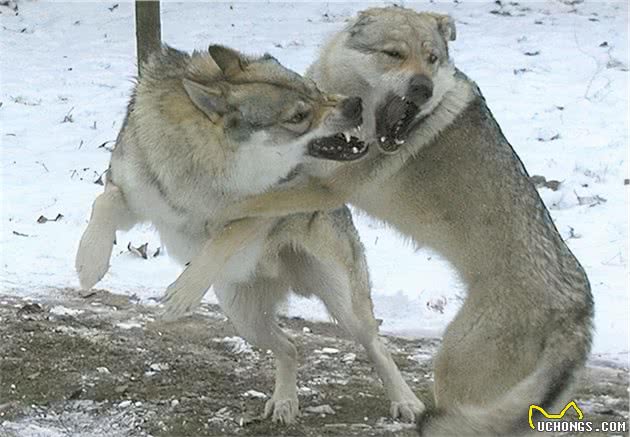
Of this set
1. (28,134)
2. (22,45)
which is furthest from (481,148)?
(22,45)

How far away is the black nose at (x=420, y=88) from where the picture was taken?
4.52 meters

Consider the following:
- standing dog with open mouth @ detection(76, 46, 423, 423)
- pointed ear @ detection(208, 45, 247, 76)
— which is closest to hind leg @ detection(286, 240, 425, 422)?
standing dog with open mouth @ detection(76, 46, 423, 423)

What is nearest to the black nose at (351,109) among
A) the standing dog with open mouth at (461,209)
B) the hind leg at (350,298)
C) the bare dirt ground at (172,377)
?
the standing dog with open mouth at (461,209)

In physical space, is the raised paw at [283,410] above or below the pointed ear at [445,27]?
below

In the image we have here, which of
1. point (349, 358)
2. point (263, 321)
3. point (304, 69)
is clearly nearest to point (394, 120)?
point (263, 321)

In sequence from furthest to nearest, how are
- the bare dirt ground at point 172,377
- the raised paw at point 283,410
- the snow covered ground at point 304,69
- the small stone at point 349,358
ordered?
the snow covered ground at point 304,69, the small stone at point 349,358, the raised paw at point 283,410, the bare dirt ground at point 172,377

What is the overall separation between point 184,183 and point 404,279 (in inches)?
97.4

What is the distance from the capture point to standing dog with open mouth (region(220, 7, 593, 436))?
441 centimetres

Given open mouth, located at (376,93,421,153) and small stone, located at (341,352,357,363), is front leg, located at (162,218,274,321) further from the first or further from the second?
small stone, located at (341,352,357,363)

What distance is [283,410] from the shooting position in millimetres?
4918

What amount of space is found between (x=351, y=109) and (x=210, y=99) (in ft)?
1.92

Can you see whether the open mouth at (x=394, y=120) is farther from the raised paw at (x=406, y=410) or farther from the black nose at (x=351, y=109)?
the raised paw at (x=406, y=410)

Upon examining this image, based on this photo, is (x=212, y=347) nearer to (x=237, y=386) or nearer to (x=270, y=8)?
(x=237, y=386)

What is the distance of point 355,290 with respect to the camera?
519cm
